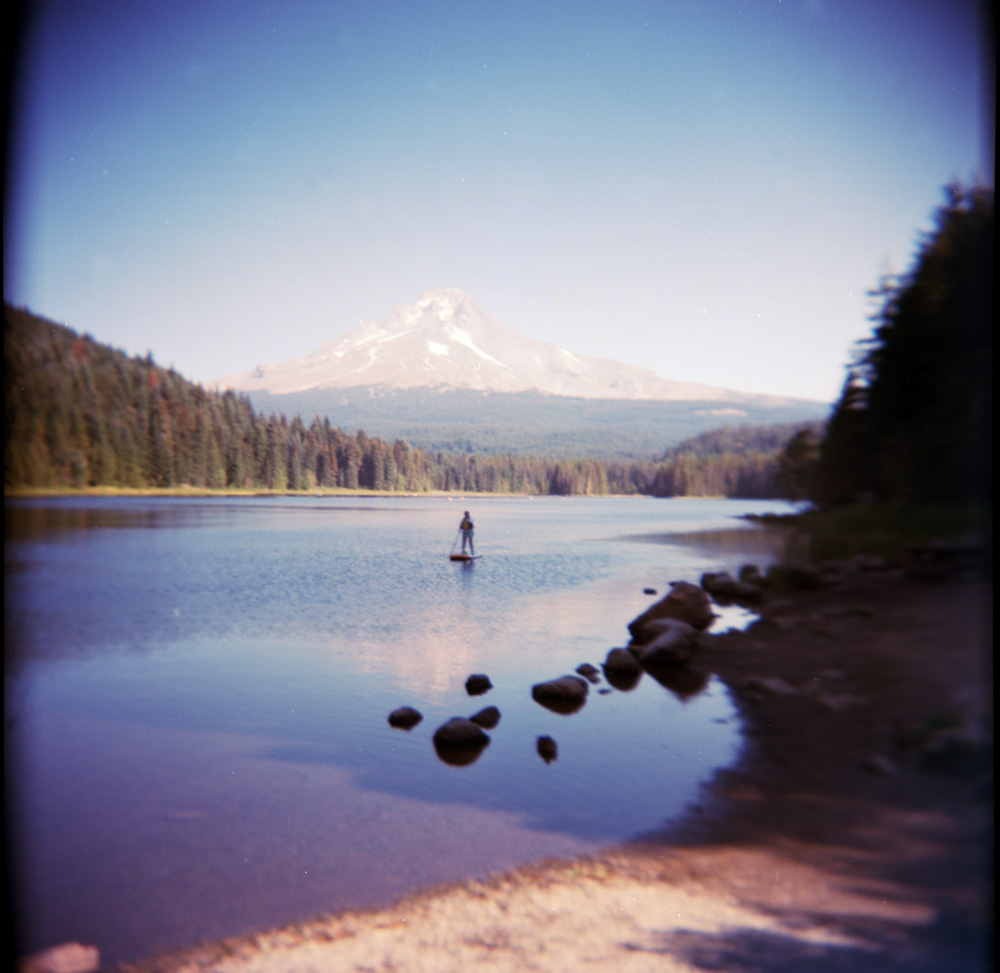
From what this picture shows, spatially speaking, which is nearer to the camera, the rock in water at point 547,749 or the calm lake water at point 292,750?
the calm lake water at point 292,750

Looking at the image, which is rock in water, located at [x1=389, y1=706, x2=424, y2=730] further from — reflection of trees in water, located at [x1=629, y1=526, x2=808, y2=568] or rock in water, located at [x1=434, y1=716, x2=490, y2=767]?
reflection of trees in water, located at [x1=629, y1=526, x2=808, y2=568]

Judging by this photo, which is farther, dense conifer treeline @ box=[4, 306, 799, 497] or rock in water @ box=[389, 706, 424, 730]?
rock in water @ box=[389, 706, 424, 730]

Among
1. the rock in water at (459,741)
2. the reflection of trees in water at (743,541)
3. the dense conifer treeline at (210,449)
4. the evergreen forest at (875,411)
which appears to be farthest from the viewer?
the reflection of trees in water at (743,541)

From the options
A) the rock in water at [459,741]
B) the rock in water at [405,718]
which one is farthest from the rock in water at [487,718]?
the rock in water at [405,718]

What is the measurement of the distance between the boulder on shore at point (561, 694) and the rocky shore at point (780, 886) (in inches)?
122

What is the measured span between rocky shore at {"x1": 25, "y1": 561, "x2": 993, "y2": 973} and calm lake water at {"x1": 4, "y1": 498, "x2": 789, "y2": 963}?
1.38 ft

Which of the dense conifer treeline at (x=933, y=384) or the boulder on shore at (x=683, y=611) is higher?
the dense conifer treeline at (x=933, y=384)

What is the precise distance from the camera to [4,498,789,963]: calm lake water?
17.5ft

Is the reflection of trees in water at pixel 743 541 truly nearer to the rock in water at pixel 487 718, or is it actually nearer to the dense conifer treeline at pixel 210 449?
the dense conifer treeline at pixel 210 449

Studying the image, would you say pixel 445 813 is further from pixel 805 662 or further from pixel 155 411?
pixel 155 411

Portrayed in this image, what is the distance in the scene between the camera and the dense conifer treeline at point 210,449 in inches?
248

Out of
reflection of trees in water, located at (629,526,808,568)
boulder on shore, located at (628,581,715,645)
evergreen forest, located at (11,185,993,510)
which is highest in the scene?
evergreen forest, located at (11,185,993,510)

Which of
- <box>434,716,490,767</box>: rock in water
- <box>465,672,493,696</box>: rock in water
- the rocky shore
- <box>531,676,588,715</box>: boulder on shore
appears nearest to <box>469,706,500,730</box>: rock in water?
<box>434,716,490,767</box>: rock in water

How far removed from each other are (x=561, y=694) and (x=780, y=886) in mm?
5653
